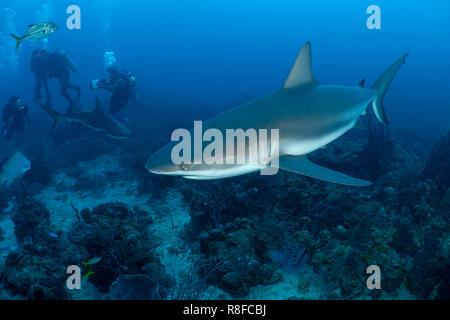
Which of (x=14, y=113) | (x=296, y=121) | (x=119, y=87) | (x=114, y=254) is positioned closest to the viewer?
(x=296, y=121)

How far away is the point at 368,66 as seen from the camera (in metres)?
70.9

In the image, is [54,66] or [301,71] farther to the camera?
[54,66]

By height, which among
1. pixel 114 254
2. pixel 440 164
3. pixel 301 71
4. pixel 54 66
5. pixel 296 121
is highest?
pixel 54 66

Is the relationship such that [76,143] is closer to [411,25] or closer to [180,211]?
[180,211]

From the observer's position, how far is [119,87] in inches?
426

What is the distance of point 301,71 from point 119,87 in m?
8.62

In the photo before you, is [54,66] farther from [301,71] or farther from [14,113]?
[301,71]

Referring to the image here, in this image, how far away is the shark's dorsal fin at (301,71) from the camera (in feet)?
13.8

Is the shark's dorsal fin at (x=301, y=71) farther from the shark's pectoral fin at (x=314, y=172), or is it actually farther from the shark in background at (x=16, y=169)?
the shark in background at (x=16, y=169)

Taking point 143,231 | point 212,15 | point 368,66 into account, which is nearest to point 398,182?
point 143,231

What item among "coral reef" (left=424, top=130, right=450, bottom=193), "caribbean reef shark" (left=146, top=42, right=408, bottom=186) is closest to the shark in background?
"caribbean reef shark" (left=146, top=42, right=408, bottom=186)

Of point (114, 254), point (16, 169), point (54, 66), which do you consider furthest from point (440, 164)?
point (54, 66)

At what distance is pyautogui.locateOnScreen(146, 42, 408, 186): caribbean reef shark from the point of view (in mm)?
3209

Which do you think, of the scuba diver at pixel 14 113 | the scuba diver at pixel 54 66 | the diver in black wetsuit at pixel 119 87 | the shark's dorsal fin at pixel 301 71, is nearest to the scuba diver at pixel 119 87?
the diver in black wetsuit at pixel 119 87
